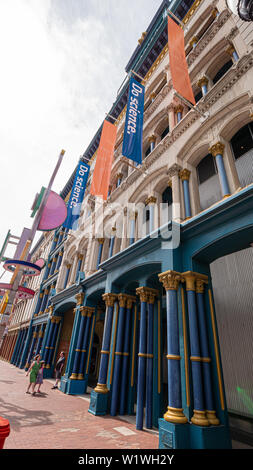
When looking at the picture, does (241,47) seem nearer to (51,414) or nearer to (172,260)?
(172,260)

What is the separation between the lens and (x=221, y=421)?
4832mm

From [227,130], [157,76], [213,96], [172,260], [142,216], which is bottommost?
[172,260]

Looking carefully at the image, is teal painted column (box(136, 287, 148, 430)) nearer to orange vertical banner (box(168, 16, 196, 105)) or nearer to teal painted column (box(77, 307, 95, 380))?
teal painted column (box(77, 307, 95, 380))

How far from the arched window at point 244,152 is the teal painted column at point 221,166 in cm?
145

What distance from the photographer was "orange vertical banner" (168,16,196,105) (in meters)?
8.12

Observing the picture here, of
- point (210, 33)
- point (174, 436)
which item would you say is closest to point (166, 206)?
point (210, 33)

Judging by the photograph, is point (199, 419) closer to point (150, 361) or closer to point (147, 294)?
point (150, 361)

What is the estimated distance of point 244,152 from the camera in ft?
28.4

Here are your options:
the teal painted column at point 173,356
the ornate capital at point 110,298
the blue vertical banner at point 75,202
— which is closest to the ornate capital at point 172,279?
the teal painted column at point 173,356

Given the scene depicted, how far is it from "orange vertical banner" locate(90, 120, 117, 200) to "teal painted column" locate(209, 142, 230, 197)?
5.28 metres

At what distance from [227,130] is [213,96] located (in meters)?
1.62

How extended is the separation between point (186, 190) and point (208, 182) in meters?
2.05

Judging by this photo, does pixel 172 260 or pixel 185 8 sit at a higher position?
pixel 185 8
